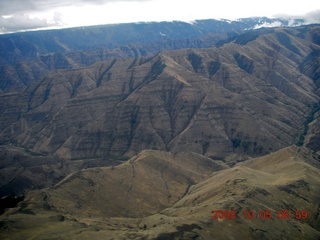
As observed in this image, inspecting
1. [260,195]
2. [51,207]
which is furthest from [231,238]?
[51,207]

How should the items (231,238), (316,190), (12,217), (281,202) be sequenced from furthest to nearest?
(316,190) → (281,202) → (12,217) → (231,238)

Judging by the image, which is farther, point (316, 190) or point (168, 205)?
point (168, 205)

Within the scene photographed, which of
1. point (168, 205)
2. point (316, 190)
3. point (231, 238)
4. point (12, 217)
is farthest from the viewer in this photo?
point (168, 205)

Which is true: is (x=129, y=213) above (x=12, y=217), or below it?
below

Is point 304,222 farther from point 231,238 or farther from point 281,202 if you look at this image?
point 231,238
